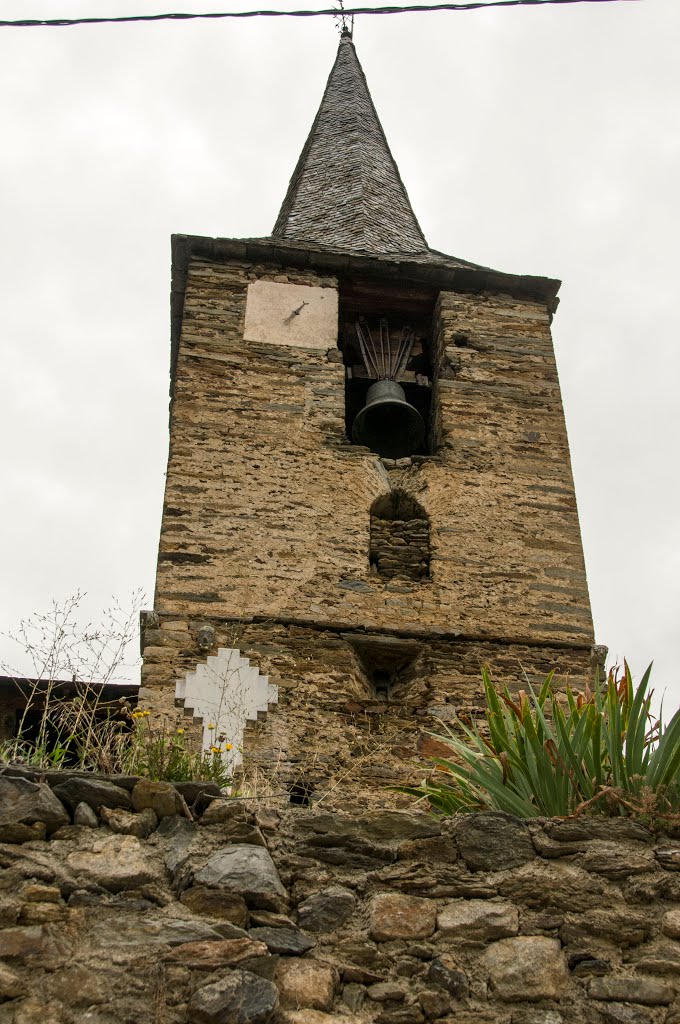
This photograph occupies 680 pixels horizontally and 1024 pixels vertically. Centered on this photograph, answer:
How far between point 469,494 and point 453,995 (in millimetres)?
6728

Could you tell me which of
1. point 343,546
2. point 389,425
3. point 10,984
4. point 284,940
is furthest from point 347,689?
point 10,984

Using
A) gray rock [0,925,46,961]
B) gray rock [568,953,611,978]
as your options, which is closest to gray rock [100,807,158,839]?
gray rock [0,925,46,961]

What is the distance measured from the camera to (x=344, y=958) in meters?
3.57

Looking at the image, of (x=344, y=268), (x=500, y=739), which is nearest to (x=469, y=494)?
(x=344, y=268)

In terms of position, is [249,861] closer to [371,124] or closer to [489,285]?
[489,285]

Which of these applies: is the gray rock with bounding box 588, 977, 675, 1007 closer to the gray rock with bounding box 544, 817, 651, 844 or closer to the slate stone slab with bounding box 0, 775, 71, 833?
the gray rock with bounding box 544, 817, 651, 844

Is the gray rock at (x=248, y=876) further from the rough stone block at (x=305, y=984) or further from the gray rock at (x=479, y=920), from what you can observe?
the gray rock at (x=479, y=920)

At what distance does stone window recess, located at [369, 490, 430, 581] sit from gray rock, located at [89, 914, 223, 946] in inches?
235

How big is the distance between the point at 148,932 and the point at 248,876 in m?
0.36

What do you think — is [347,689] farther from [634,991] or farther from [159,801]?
[634,991]

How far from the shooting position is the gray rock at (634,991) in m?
3.45

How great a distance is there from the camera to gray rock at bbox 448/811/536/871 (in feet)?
12.7

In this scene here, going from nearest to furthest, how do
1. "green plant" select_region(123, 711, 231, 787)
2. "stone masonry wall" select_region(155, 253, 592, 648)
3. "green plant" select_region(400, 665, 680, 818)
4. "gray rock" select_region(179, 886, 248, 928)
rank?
"gray rock" select_region(179, 886, 248, 928)
"green plant" select_region(400, 665, 680, 818)
"green plant" select_region(123, 711, 231, 787)
"stone masonry wall" select_region(155, 253, 592, 648)

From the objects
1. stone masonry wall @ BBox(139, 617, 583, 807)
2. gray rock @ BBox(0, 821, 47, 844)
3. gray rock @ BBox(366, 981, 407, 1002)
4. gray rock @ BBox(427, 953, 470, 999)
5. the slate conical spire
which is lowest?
gray rock @ BBox(366, 981, 407, 1002)
